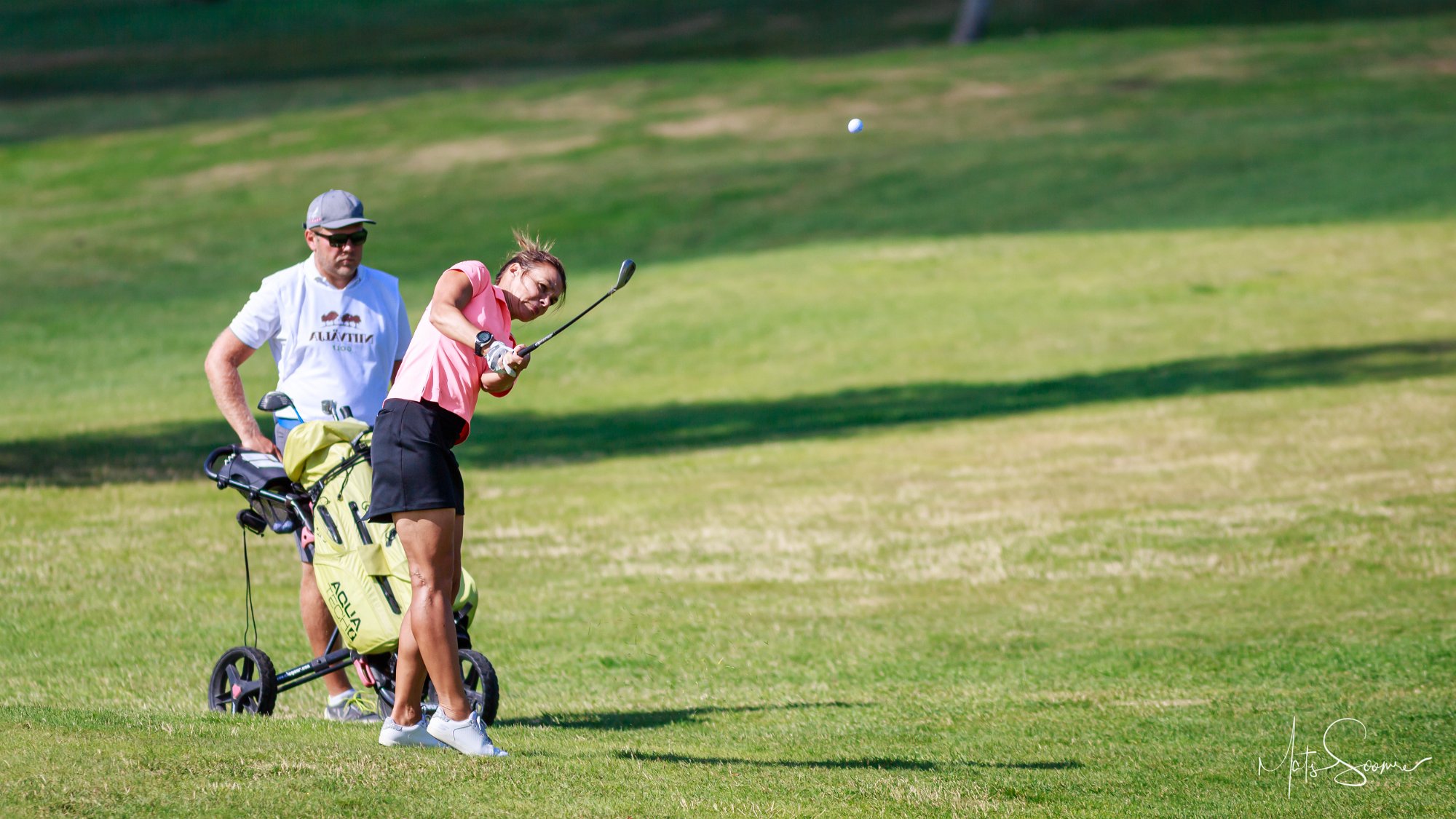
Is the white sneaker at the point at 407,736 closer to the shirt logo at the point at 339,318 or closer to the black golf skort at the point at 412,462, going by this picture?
the black golf skort at the point at 412,462

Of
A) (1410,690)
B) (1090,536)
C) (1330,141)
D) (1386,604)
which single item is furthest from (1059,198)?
(1410,690)

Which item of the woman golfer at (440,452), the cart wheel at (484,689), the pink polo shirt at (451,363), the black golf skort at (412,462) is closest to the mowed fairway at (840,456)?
the cart wheel at (484,689)

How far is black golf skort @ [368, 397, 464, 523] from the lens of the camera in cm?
638

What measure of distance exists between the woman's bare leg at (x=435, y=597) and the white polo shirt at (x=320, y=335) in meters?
1.78

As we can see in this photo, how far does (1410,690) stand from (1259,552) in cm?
367

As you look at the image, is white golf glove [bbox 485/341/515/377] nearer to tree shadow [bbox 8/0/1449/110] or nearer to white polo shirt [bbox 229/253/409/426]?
white polo shirt [bbox 229/253/409/426]

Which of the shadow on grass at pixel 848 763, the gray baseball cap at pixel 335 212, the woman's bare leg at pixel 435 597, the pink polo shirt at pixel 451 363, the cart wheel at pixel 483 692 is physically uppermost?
the gray baseball cap at pixel 335 212

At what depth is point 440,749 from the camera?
660 cm

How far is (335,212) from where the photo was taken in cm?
776

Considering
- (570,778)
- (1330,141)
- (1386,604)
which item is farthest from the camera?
(1330,141)

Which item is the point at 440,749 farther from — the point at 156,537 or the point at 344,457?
the point at 156,537

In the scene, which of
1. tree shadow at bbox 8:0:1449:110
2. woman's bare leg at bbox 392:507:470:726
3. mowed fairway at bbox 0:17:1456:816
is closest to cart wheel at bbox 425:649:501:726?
mowed fairway at bbox 0:17:1456:816

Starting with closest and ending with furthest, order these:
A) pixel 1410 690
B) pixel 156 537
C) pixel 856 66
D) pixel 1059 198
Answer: pixel 1410 690, pixel 156 537, pixel 1059 198, pixel 856 66

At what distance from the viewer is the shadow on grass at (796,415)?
56.4 feet
